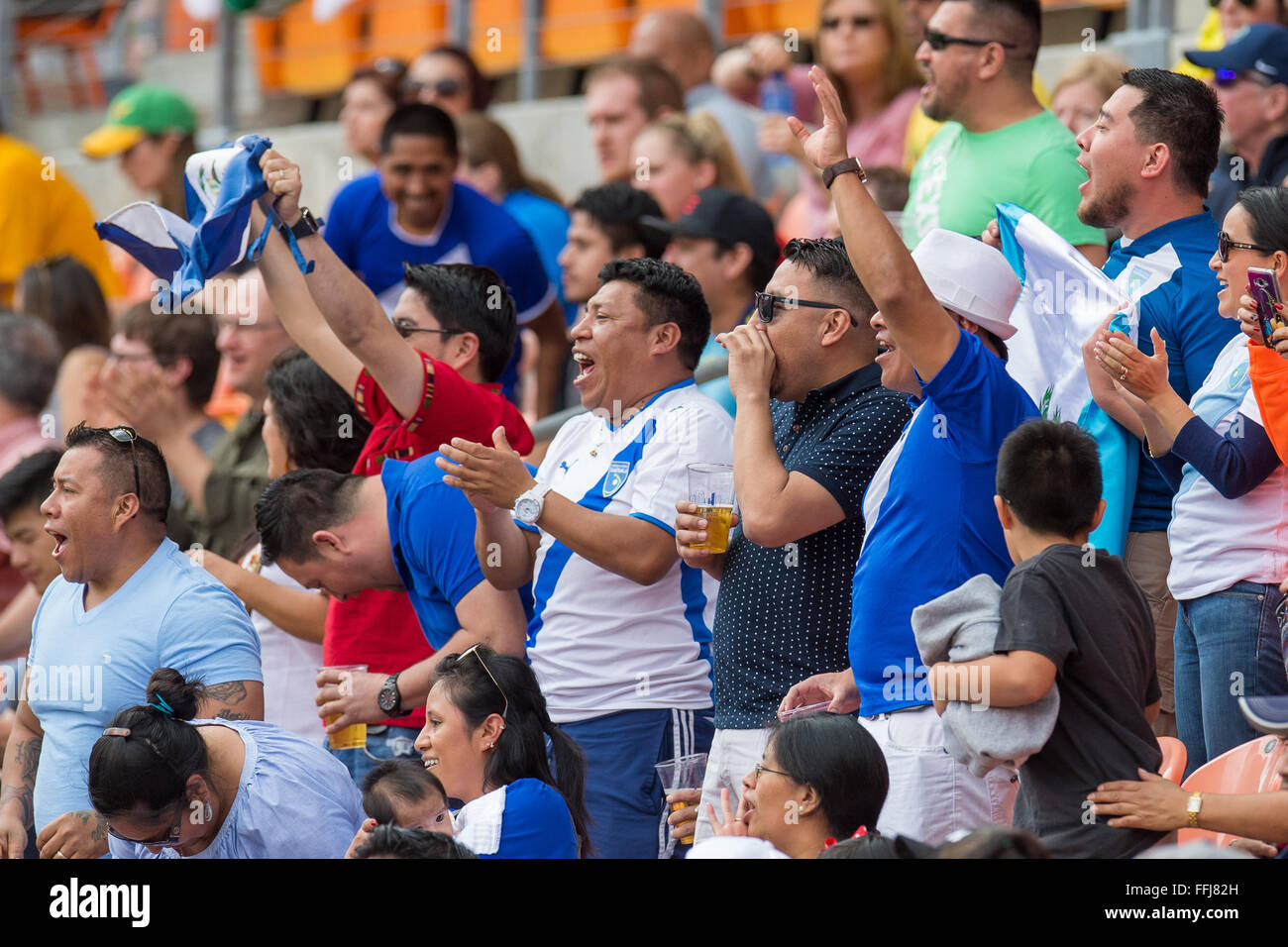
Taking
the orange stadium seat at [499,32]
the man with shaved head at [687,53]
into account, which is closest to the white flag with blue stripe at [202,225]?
the man with shaved head at [687,53]

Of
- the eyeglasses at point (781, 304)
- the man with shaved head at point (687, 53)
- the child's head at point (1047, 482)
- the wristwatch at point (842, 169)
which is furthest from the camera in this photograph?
the man with shaved head at point (687, 53)

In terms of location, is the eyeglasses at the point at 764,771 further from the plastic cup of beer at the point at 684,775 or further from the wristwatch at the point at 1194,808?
the wristwatch at the point at 1194,808

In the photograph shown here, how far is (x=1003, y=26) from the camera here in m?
5.42

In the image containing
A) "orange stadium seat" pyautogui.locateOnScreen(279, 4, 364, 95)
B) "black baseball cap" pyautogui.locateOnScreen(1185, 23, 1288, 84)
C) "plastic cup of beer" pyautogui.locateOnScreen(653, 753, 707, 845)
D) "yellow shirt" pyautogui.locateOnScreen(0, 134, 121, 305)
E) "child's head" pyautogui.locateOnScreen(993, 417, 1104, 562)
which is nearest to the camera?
"child's head" pyautogui.locateOnScreen(993, 417, 1104, 562)

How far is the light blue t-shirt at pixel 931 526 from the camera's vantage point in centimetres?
367

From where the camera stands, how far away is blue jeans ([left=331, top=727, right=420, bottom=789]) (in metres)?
4.67

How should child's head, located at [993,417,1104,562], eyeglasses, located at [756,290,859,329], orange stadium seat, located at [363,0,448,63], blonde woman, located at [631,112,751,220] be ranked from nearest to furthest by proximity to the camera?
1. child's head, located at [993,417,1104,562]
2. eyeglasses, located at [756,290,859,329]
3. blonde woman, located at [631,112,751,220]
4. orange stadium seat, located at [363,0,448,63]

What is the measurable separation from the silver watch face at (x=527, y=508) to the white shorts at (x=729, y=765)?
643mm

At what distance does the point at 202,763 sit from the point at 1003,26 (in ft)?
10.7

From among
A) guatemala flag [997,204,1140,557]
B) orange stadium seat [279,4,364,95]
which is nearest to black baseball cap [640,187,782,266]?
guatemala flag [997,204,1140,557]

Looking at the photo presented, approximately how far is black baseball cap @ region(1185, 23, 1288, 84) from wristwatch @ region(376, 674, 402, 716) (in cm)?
309

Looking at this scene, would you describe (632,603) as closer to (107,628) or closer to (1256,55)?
(107,628)

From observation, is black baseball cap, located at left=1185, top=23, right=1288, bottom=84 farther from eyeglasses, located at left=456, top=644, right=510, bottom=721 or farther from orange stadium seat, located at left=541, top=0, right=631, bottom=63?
orange stadium seat, located at left=541, top=0, right=631, bottom=63

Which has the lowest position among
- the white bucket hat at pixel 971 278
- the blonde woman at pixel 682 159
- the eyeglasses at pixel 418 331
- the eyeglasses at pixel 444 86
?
the eyeglasses at pixel 418 331
